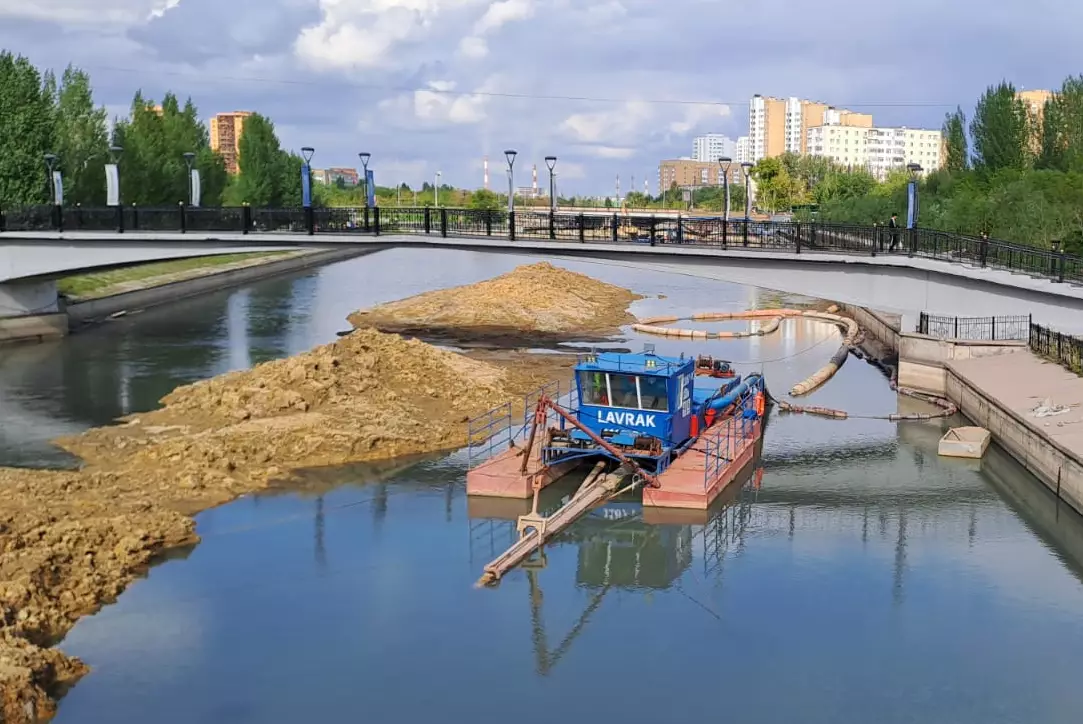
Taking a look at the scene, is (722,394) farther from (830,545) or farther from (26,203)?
(26,203)

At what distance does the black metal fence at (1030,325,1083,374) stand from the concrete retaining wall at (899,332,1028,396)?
0.71m

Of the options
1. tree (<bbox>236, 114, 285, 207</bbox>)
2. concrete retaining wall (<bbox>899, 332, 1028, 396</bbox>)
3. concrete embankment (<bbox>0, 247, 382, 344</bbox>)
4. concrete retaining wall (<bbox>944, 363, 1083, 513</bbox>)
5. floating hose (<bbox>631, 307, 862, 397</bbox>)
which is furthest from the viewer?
tree (<bbox>236, 114, 285, 207</bbox>)

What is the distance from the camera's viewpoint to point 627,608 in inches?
929

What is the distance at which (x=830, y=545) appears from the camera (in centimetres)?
2712

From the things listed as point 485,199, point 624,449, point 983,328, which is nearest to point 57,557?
point 624,449

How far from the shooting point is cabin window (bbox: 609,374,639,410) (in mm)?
29688

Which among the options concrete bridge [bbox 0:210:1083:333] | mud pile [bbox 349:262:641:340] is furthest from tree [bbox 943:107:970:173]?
concrete bridge [bbox 0:210:1083:333]

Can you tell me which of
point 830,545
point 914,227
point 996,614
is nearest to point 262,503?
point 830,545

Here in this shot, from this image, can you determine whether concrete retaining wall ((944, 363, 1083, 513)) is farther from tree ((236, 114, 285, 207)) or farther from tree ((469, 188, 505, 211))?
tree ((469, 188, 505, 211))

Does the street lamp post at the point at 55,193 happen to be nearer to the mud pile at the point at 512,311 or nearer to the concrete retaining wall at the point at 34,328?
the concrete retaining wall at the point at 34,328

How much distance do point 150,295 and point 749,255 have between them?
45.5 metres

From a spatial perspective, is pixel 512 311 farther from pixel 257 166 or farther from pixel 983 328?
pixel 257 166

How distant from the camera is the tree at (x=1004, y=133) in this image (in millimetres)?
80125

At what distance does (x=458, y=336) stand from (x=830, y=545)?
3431cm
